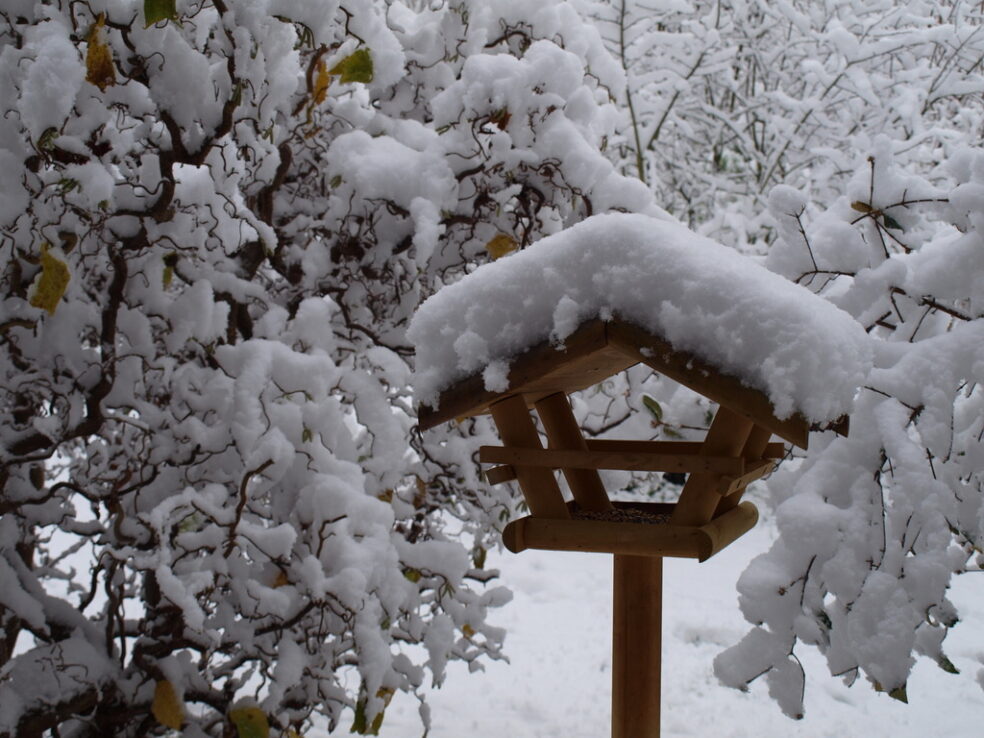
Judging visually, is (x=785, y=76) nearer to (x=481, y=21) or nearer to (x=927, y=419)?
(x=481, y=21)

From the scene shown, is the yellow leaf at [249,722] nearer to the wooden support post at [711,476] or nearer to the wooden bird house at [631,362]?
the wooden bird house at [631,362]

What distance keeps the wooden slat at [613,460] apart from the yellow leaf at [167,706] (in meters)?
1.06

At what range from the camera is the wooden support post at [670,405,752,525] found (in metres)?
1.48

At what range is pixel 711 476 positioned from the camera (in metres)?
1.49

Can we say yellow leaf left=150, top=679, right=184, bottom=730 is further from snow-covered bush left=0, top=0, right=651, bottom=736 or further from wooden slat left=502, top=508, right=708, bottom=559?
wooden slat left=502, top=508, right=708, bottom=559

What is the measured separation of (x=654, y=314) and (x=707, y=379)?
12 centimetres

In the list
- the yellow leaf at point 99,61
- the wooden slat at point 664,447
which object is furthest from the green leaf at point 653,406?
the yellow leaf at point 99,61

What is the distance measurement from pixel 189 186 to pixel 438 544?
43.6 inches

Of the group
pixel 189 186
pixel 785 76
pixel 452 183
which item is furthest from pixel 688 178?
pixel 189 186

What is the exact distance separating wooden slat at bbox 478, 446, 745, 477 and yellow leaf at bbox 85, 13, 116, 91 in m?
1.01

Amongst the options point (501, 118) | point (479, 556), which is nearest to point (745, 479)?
point (501, 118)

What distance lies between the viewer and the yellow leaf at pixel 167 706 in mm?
2100

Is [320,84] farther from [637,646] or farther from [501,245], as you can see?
[637,646]

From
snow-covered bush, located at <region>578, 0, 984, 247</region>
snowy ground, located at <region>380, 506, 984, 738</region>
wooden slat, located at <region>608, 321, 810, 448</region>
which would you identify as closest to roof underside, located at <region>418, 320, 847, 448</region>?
wooden slat, located at <region>608, 321, 810, 448</region>
